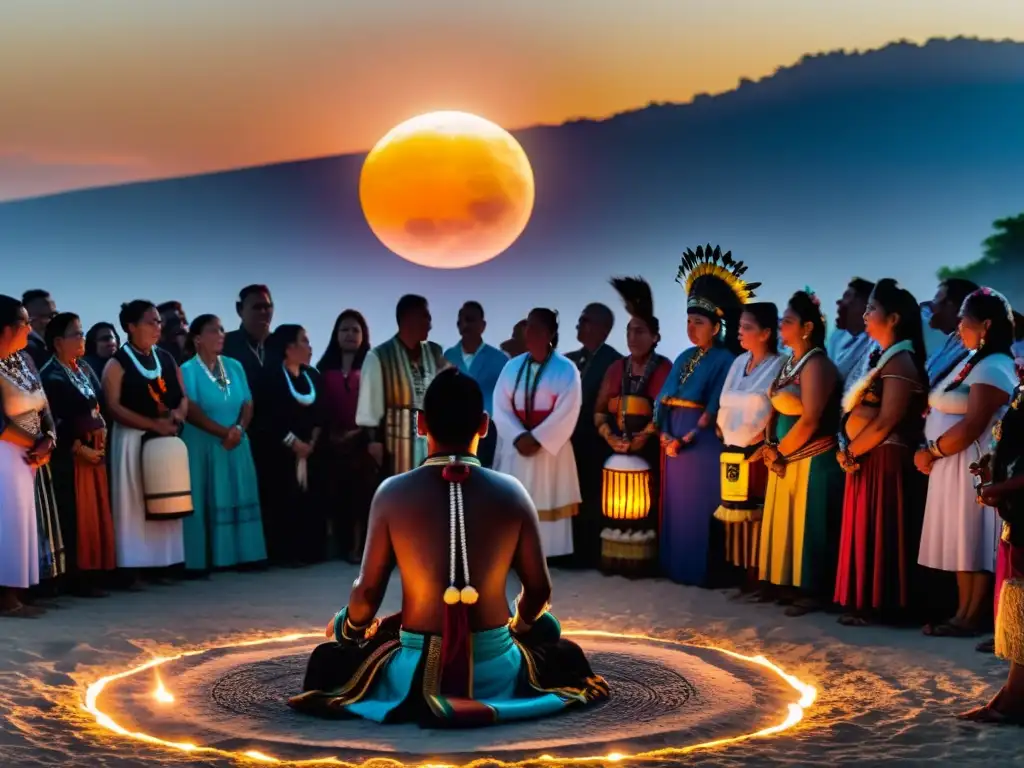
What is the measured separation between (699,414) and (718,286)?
952 millimetres

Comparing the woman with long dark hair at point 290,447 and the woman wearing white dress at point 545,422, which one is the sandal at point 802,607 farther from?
the woman with long dark hair at point 290,447

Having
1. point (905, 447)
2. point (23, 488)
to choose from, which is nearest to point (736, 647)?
point (905, 447)

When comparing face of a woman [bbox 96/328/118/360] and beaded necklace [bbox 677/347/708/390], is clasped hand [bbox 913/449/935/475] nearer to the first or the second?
beaded necklace [bbox 677/347/708/390]

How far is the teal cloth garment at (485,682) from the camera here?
219 inches

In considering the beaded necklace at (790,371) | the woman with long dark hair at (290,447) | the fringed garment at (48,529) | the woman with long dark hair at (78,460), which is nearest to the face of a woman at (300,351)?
the woman with long dark hair at (290,447)

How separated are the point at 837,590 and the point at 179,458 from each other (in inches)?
182

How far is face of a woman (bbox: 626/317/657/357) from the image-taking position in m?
9.96

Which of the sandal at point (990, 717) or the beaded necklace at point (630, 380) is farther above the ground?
the beaded necklace at point (630, 380)

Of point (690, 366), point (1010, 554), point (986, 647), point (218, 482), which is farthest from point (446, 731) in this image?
point (218, 482)

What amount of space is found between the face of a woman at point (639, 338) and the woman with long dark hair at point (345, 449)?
222 cm

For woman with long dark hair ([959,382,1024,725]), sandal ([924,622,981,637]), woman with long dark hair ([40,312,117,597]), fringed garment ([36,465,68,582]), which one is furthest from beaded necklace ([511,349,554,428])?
woman with long dark hair ([959,382,1024,725])

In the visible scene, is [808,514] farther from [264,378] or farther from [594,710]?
[264,378]

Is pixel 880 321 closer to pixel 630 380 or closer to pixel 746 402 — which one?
pixel 746 402

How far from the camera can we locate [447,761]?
499cm
